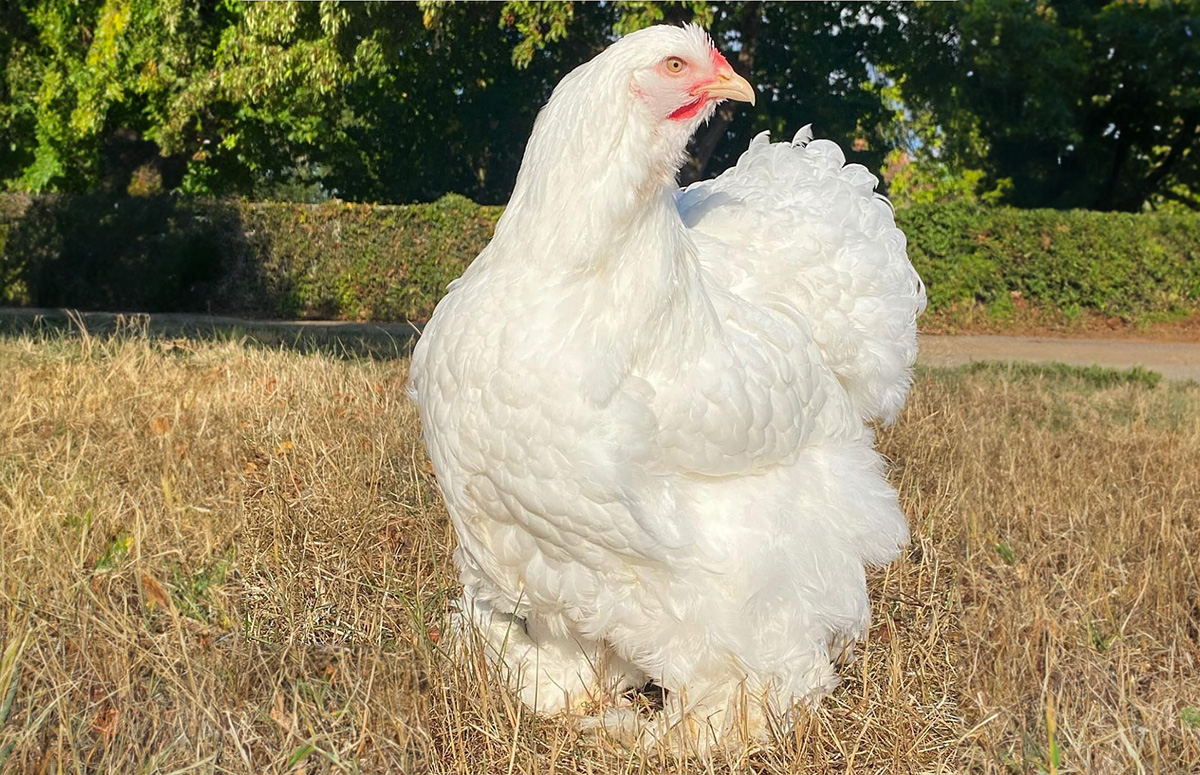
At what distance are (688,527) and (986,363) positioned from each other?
339 inches

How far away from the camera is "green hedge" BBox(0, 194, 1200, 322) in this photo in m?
15.1

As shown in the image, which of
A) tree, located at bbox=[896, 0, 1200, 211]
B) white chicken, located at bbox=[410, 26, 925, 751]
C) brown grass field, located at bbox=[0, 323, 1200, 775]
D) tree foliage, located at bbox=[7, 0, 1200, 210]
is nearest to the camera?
white chicken, located at bbox=[410, 26, 925, 751]

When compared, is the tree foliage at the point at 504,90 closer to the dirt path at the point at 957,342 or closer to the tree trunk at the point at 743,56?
the tree trunk at the point at 743,56

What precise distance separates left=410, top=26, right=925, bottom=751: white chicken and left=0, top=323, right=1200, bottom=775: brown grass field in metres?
0.22

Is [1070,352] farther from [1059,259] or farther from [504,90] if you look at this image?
[504,90]

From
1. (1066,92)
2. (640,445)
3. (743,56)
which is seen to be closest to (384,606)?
(640,445)

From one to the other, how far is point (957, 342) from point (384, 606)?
1215 cm

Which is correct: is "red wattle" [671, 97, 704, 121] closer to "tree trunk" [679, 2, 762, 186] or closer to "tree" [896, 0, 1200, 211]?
"tree trunk" [679, 2, 762, 186]

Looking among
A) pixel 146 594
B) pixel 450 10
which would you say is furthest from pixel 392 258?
pixel 146 594

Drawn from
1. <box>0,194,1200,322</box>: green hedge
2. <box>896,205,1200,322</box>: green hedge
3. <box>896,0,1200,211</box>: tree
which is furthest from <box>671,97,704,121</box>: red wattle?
<box>896,0,1200,211</box>: tree

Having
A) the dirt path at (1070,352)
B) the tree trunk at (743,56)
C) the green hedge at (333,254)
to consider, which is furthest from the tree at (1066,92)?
the dirt path at (1070,352)

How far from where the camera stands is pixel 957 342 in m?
14.1

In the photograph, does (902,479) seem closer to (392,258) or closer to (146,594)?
(146,594)

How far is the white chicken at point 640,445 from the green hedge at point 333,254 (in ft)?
39.9
